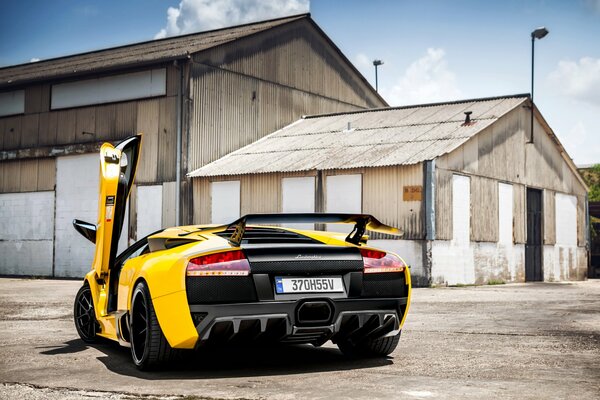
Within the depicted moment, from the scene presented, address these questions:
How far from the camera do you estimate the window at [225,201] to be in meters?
25.3

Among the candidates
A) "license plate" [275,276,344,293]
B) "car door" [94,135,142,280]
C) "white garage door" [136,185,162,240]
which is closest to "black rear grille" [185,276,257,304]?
"license plate" [275,276,344,293]

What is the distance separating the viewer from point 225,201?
25.5m

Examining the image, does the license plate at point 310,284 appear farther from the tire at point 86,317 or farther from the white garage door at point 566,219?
the white garage door at point 566,219

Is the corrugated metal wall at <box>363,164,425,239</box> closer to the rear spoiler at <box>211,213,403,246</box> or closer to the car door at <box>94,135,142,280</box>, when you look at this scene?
the car door at <box>94,135,142,280</box>

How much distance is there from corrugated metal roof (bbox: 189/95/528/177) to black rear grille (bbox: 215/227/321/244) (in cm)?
1564

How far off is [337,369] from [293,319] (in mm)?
658

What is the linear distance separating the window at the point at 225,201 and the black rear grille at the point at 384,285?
19.1 metres

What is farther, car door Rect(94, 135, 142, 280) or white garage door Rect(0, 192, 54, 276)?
white garage door Rect(0, 192, 54, 276)

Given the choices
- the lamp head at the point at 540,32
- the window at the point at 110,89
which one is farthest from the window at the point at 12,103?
the lamp head at the point at 540,32

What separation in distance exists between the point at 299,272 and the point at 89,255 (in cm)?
2211

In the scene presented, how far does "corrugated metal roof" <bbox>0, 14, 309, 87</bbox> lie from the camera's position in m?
27.0

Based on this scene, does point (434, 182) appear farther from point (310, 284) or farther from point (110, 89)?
point (310, 284)

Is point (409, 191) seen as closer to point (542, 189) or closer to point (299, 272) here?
point (542, 189)

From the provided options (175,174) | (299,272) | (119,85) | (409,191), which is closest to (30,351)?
(299,272)
